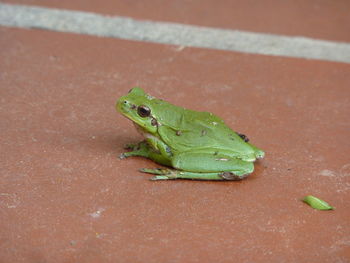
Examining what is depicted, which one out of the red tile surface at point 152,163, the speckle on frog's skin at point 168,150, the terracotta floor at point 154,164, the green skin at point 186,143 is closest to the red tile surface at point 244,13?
the terracotta floor at point 154,164

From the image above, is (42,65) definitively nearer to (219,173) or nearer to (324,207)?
(219,173)

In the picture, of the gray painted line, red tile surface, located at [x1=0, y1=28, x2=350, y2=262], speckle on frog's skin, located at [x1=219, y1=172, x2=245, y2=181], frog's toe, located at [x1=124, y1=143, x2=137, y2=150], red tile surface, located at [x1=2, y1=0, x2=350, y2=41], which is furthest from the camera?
red tile surface, located at [x1=2, y1=0, x2=350, y2=41]

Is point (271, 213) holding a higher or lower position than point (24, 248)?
higher

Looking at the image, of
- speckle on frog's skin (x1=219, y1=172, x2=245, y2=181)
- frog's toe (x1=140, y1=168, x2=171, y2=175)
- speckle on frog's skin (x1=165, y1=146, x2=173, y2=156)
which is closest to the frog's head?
speckle on frog's skin (x1=165, y1=146, x2=173, y2=156)

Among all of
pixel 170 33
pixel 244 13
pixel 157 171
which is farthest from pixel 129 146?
pixel 244 13

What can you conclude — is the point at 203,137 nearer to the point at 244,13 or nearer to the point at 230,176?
the point at 230,176

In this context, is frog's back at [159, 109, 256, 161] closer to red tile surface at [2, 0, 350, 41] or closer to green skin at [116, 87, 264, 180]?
green skin at [116, 87, 264, 180]

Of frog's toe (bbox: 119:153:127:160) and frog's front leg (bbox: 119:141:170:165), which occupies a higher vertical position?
frog's front leg (bbox: 119:141:170:165)

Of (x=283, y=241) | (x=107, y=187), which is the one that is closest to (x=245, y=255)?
(x=283, y=241)
